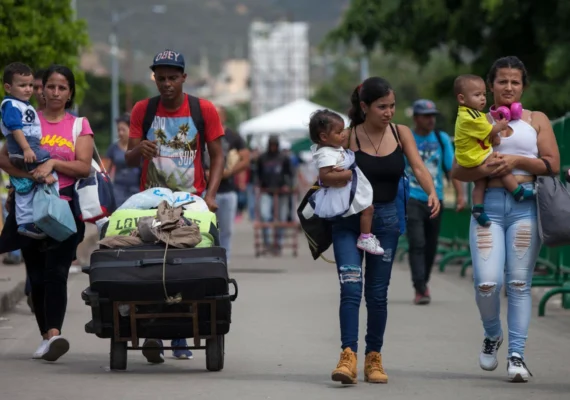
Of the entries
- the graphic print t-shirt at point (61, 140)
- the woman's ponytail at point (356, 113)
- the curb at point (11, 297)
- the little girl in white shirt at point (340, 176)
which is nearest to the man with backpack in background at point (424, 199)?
the curb at point (11, 297)

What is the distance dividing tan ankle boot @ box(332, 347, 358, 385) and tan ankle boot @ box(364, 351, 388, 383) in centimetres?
17

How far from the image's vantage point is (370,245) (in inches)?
314

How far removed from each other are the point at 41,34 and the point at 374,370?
8709mm

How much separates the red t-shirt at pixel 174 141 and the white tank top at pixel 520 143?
6.12 ft

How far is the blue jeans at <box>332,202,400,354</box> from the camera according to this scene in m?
8.00

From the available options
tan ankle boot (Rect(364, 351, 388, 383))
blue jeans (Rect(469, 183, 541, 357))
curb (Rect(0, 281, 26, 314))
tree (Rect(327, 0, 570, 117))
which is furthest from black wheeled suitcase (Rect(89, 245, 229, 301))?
tree (Rect(327, 0, 570, 117))

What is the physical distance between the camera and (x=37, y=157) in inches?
350

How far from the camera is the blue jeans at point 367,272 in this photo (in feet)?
26.2

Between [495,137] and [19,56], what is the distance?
8.38 metres

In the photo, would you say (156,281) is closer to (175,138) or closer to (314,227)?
(314,227)

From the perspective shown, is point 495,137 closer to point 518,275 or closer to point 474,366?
point 518,275

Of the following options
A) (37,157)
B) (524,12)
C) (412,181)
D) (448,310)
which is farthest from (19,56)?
(524,12)

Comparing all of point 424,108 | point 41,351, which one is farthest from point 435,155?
point 41,351

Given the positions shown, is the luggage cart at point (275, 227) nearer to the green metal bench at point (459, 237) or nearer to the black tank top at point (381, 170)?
the green metal bench at point (459, 237)
